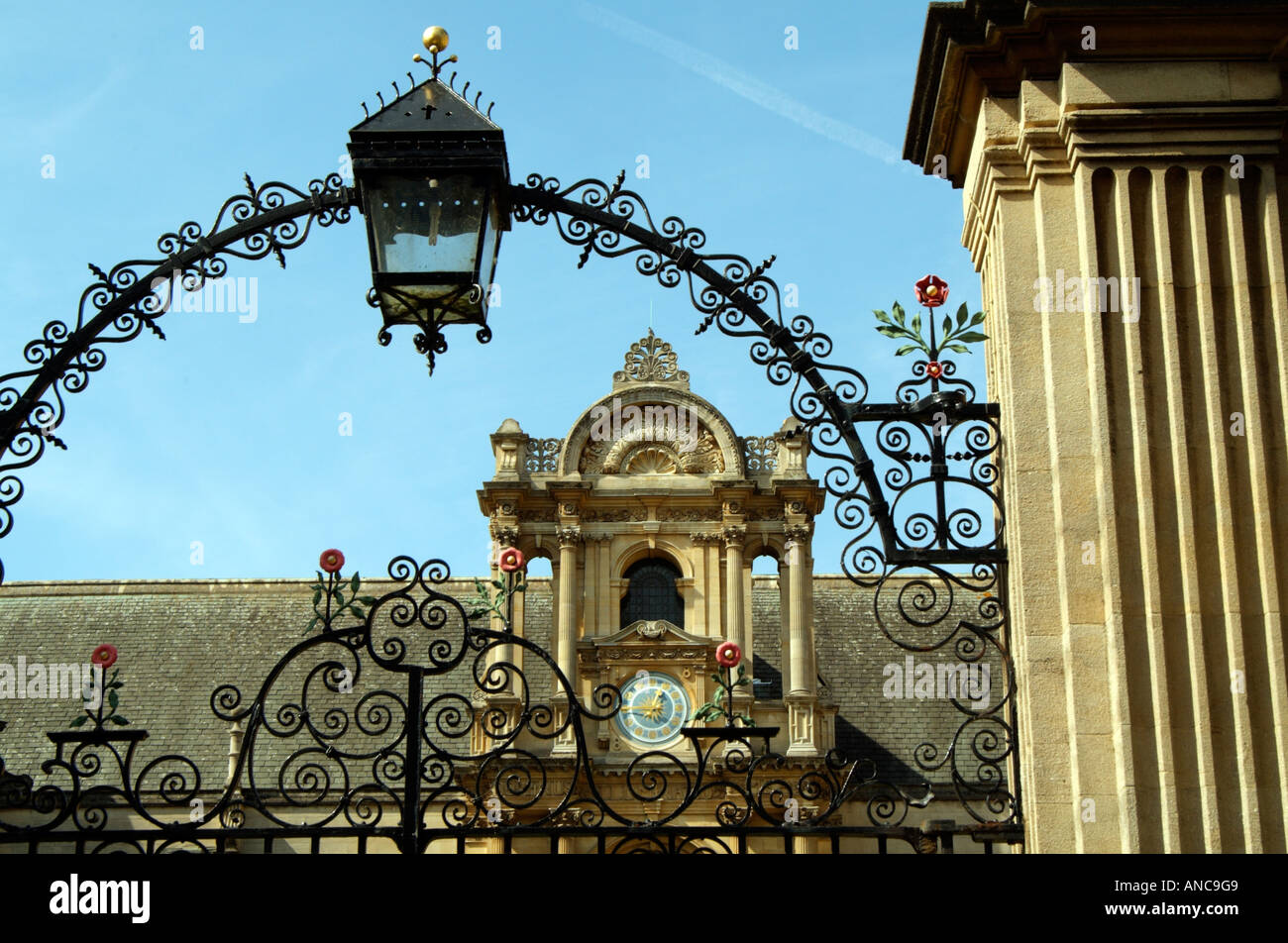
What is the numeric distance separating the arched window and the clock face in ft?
4.37

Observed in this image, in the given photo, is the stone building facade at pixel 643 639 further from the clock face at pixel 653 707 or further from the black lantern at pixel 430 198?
the black lantern at pixel 430 198

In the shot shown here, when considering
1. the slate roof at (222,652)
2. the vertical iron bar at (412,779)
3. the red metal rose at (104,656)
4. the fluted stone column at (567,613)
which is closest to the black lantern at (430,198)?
the vertical iron bar at (412,779)

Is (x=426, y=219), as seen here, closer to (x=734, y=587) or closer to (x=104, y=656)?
(x=104, y=656)

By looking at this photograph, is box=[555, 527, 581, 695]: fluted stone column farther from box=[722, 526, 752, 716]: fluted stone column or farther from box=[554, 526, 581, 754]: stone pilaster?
box=[722, 526, 752, 716]: fluted stone column

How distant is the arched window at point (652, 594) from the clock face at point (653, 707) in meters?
1.33

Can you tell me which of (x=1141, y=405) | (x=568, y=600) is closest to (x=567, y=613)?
(x=568, y=600)

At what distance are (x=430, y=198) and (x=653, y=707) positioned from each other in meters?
18.9

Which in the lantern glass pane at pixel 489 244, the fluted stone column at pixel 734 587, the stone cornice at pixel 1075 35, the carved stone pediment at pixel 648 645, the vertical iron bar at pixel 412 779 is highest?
the fluted stone column at pixel 734 587

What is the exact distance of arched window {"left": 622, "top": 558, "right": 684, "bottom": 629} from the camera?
25422 mm

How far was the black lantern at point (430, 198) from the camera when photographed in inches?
224
